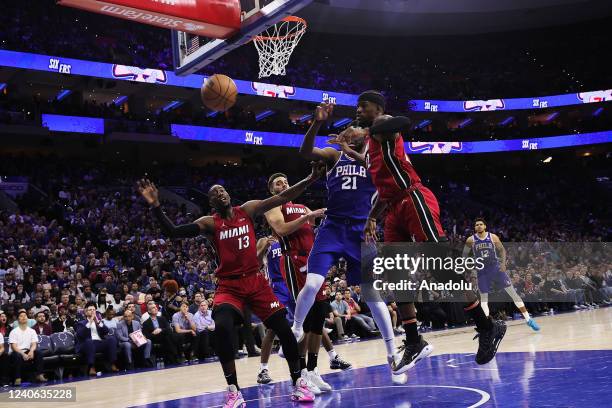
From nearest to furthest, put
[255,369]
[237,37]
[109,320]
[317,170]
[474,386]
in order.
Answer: [474,386] → [317,170] → [255,369] → [237,37] → [109,320]

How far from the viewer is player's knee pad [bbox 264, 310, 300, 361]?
5.93m

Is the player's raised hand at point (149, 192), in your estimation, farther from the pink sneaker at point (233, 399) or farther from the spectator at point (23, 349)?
the spectator at point (23, 349)

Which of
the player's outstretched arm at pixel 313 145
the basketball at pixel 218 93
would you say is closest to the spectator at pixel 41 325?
the basketball at pixel 218 93

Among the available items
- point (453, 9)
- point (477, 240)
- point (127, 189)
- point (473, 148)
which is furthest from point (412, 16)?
point (477, 240)

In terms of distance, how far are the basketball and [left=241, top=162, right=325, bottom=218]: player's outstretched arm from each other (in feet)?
8.27

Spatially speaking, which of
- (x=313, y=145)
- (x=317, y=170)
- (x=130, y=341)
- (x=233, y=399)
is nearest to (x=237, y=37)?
(x=317, y=170)

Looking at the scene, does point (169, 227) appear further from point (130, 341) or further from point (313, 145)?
point (130, 341)

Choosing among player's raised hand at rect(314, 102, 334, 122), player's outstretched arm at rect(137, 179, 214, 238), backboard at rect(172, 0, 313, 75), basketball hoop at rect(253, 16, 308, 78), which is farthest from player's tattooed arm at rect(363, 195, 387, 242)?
basketball hoop at rect(253, 16, 308, 78)

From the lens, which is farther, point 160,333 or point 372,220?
point 160,333

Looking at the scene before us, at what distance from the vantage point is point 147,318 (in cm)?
1188

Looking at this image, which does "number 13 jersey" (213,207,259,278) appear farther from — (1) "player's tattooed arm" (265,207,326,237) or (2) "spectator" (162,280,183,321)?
(2) "spectator" (162,280,183,321)

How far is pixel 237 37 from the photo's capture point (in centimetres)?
983

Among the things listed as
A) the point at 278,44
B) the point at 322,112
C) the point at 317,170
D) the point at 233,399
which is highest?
the point at 278,44

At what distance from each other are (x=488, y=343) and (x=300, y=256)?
230 cm
